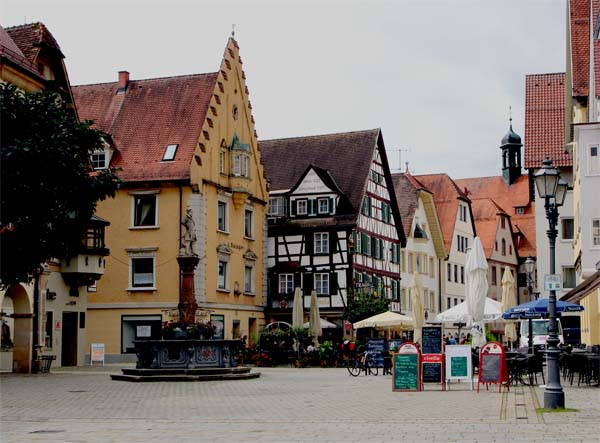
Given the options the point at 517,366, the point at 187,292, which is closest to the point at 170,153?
the point at 187,292

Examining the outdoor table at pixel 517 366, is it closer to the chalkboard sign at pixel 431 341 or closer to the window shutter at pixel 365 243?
the chalkboard sign at pixel 431 341

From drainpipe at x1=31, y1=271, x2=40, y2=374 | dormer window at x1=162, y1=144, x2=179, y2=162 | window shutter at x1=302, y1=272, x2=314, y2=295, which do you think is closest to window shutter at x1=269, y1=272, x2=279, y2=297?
window shutter at x1=302, y1=272, x2=314, y2=295

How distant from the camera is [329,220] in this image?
55.0m

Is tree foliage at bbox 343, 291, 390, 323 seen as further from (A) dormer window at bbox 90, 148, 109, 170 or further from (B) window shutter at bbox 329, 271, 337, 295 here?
(A) dormer window at bbox 90, 148, 109, 170

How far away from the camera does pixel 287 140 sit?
201 ft

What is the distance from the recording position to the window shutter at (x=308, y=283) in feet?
179

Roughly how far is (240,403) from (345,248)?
34569mm

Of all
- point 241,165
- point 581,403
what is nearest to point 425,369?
point 581,403

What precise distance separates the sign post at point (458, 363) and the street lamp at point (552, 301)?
5245 mm

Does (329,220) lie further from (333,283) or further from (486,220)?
(486,220)

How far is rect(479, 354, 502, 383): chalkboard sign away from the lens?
2269cm

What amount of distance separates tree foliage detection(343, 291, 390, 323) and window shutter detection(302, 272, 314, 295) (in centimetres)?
319

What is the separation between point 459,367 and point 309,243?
3200cm

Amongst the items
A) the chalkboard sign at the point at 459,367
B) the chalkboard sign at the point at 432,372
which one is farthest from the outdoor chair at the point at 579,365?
the chalkboard sign at the point at 432,372
